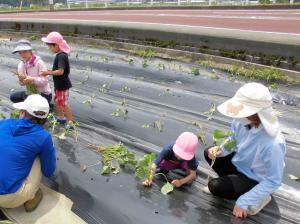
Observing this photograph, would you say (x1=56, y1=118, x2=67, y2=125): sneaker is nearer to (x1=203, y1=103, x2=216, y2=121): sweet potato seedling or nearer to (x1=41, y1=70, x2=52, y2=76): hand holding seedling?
(x1=41, y1=70, x2=52, y2=76): hand holding seedling

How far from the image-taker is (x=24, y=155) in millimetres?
3443

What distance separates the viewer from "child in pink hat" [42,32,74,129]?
16.9 ft

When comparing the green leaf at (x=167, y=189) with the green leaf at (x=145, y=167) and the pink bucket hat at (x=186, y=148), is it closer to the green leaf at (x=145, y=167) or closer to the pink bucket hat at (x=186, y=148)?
the green leaf at (x=145, y=167)

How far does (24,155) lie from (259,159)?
2.07 metres

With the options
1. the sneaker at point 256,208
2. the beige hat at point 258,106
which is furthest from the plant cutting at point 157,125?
the beige hat at point 258,106

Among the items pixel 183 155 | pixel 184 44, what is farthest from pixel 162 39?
pixel 183 155

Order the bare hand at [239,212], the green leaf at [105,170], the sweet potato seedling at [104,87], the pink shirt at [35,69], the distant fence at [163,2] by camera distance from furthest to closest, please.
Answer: the distant fence at [163,2], the sweet potato seedling at [104,87], the pink shirt at [35,69], the green leaf at [105,170], the bare hand at [239,212]

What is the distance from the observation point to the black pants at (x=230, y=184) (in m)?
3.56

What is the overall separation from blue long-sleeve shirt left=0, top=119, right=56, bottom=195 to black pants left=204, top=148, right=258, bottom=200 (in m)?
1.61

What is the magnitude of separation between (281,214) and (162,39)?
7461 millimetres

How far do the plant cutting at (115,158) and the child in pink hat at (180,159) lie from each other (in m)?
0.42

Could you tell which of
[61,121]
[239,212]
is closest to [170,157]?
[239,212]

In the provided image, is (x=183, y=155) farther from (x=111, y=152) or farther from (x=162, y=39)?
(x=162, y=39)

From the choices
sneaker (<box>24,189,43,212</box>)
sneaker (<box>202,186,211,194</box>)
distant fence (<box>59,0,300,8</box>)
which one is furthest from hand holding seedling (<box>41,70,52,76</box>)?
distant fence (<box>59,0,300,8</box>)
